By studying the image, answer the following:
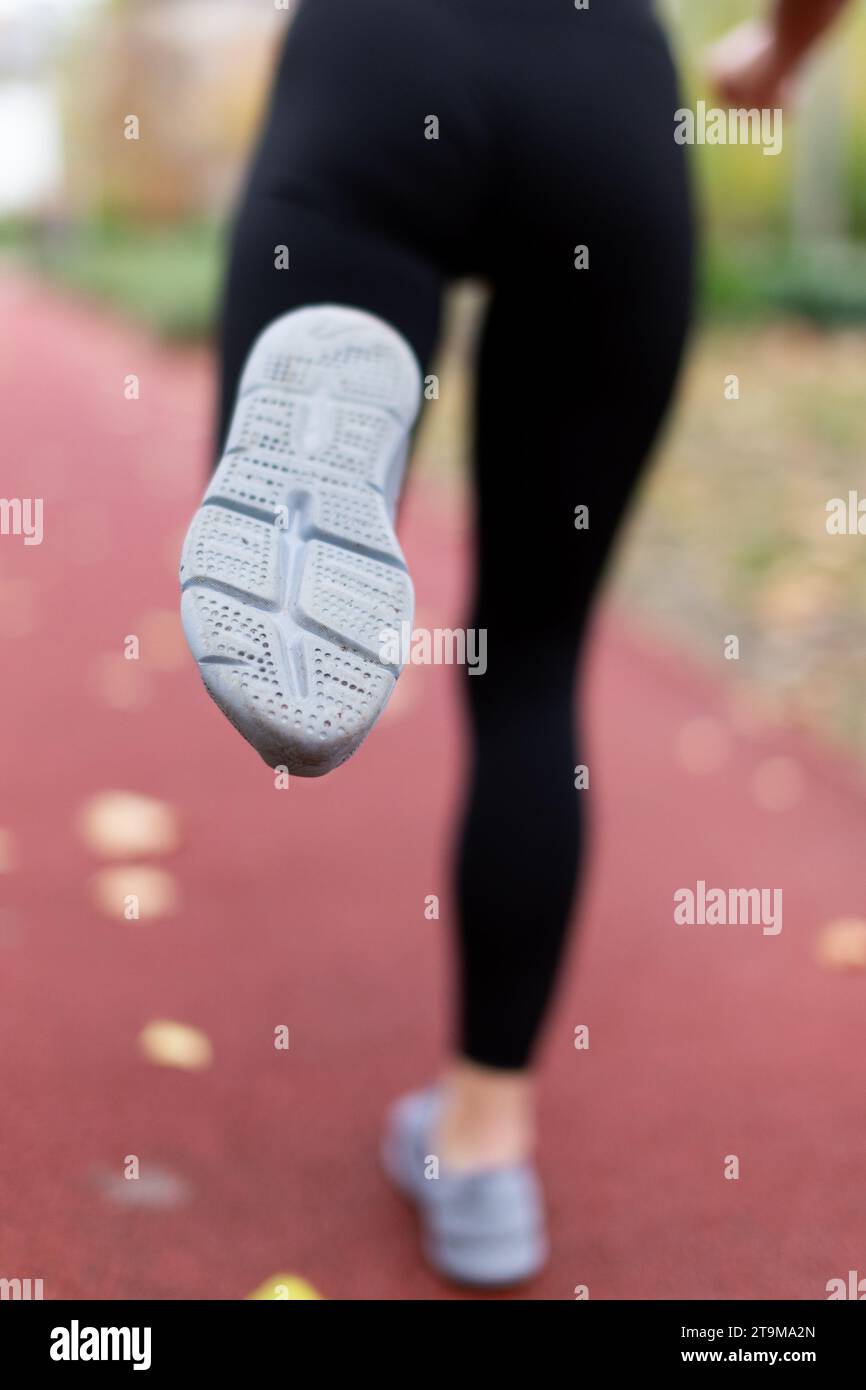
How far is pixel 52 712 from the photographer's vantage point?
123 inches

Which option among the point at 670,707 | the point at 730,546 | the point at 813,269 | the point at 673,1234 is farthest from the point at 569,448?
the point at 813,269

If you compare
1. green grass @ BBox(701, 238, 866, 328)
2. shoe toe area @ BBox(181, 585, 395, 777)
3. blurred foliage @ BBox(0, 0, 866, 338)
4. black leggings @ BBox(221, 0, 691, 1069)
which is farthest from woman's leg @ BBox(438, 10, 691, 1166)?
green grass @ BBox(701, 238, 866, 328)

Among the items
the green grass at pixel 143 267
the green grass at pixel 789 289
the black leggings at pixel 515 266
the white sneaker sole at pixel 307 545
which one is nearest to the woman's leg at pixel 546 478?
the black leggings at pixel 515 266

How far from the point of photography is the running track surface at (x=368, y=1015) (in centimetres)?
149

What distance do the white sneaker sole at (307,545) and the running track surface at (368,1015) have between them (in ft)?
2.66

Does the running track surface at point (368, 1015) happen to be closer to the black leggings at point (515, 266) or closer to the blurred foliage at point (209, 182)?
the black leggings at point (515, 266)

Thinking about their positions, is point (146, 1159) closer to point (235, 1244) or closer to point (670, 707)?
point (235, 1244)

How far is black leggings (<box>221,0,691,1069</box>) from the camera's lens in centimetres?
109

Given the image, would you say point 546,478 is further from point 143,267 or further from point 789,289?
point 143,267

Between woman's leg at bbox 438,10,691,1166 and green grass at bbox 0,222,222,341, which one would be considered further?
green grass at bbox 0,222,222,341

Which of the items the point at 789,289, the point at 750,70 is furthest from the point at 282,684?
the point at 789,289

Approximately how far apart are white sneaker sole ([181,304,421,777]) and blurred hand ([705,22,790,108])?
29.1 inches

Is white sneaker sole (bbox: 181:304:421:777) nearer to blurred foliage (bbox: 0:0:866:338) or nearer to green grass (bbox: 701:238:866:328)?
blurred foliage (bbox: 0:0:866:338)
